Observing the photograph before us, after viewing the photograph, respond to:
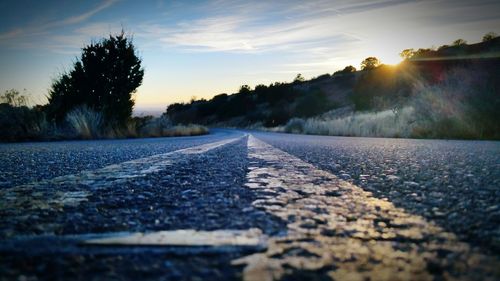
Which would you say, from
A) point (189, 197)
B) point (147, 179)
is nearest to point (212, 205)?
point (189, 197)

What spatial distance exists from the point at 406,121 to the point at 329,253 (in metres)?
11.7

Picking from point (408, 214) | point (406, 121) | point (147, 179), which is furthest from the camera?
point (406, 121)

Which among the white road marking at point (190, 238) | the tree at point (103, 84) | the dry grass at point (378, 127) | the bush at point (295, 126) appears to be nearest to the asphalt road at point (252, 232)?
the white road marking at point (190, 238)

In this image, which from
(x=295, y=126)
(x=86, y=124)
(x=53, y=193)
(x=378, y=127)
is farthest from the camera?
(x=295, y=126)

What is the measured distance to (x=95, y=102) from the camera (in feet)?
42.7

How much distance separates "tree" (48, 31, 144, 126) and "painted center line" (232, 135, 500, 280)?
41.3ft

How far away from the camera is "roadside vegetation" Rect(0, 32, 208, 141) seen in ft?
33.9

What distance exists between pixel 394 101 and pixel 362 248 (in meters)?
26.9

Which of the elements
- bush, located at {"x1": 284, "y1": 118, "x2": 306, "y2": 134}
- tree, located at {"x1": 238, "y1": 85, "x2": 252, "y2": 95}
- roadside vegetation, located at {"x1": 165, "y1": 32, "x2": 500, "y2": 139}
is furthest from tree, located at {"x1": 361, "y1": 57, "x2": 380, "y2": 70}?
bush, located at {"x1": 284, "y1": 118, "x2": 306, "y2": 134}

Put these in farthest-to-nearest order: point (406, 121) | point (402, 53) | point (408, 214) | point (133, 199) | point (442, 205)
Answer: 1. point (402, 53)
2. point (406, 121)
3. point (133, 199)
4. point (442, 205)
5. point (408, 214)

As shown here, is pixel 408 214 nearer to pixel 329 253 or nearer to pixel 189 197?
pixel 329 253

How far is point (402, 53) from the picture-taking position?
181 feet

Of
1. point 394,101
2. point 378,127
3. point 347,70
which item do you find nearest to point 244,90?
point 347,70

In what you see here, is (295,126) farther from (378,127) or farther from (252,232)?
Result: (252,232)
